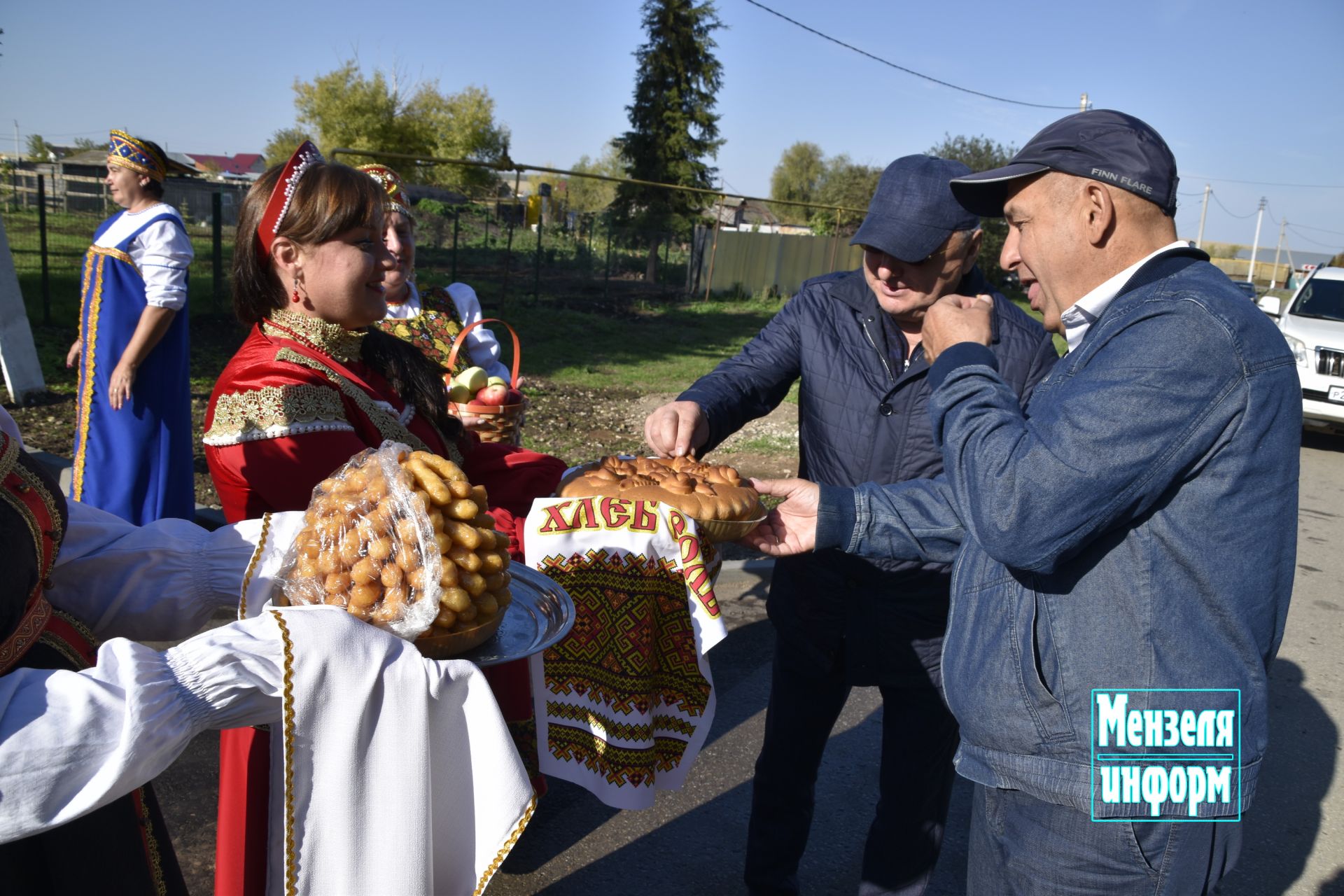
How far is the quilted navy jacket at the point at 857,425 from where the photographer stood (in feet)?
9.18

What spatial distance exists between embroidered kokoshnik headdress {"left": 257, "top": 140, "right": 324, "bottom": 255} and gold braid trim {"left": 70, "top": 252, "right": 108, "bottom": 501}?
131 inches

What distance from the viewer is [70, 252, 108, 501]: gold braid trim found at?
16.8 ft

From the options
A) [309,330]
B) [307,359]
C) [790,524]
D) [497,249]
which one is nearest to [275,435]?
[307,359]

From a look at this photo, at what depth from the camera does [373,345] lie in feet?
9.69

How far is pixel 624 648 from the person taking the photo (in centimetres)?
259

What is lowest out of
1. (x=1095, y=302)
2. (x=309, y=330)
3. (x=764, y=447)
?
(x=764, y=447)

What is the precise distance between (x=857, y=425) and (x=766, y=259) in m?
25.0

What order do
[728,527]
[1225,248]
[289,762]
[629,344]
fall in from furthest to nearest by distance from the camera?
[1225,248]
[629,344]
[728,527]
[289,762]

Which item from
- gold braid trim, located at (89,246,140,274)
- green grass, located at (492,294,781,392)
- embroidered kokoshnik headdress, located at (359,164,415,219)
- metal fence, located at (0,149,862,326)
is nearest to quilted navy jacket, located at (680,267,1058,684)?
embroidered kokoshnik headdress, located at (359,164,415,219)

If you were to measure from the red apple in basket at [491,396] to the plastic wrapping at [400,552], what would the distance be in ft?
5.66

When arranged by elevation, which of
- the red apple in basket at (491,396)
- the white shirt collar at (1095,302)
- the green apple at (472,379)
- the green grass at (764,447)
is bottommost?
the green grass at (764,447)

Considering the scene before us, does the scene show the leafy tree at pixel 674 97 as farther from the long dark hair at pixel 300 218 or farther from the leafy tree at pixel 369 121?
the long dark hair at pixel 300 218

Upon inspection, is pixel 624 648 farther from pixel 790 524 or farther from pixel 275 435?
pixel 275 435

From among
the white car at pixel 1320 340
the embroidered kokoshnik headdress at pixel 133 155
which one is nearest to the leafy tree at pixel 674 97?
the white car at pixel 1320 340
